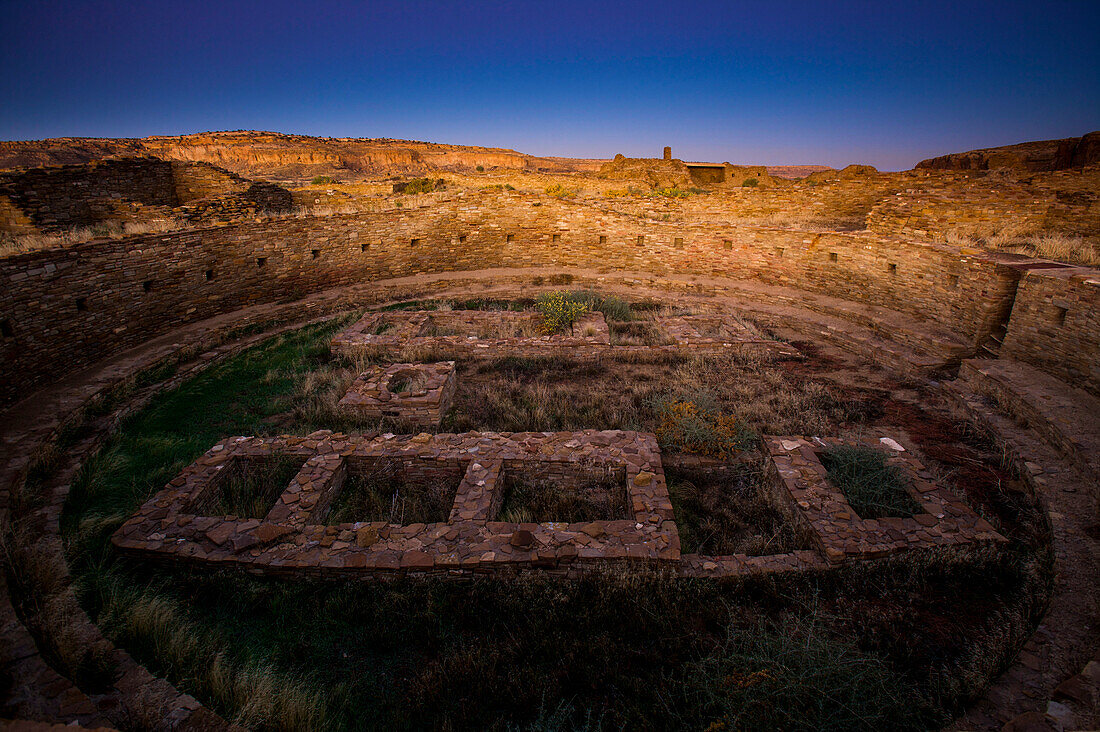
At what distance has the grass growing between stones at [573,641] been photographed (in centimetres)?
304

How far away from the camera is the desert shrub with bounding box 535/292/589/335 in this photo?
9.77m

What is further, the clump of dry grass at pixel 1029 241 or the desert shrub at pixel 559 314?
the desert shrub at pixel 559 314

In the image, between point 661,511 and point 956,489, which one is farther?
point 956,489

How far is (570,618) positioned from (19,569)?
4.38 m

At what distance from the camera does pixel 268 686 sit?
309 centimetres

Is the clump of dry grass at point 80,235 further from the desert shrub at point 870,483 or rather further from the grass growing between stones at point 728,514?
the desert shrub at point 870,483

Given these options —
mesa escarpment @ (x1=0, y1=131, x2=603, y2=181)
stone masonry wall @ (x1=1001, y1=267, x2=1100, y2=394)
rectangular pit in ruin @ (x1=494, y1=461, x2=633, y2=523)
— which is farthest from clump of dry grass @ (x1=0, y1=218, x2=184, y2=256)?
mesa escarpment @ (x1=0, y1=131, x2=603, y2=181)

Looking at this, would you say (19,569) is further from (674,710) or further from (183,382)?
(674,710)

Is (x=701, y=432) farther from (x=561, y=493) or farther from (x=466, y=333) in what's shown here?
(x=466, y=333)

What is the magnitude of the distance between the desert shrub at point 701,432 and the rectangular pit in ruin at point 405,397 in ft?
10.1

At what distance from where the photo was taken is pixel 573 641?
11.9ft

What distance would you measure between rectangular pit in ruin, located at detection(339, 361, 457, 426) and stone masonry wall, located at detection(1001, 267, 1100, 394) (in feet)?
27.5

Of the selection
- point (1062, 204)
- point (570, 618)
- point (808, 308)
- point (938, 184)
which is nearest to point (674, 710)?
point (570, 618)

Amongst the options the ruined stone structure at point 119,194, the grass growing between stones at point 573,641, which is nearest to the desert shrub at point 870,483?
the grass growing between stones at point 573,641
